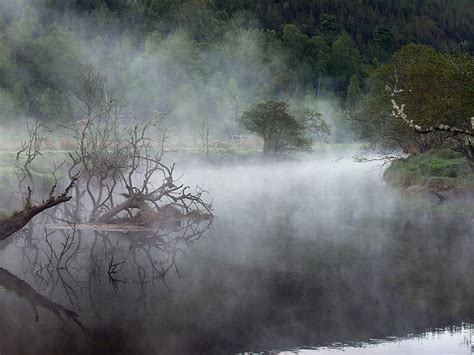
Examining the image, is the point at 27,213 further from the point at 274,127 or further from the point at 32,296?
the point at 274,127

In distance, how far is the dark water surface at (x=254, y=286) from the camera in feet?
56.7

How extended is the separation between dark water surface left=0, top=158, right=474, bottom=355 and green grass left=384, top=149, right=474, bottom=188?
1001 centimetres

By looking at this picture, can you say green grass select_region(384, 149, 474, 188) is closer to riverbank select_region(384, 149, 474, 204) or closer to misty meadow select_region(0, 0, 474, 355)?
riverbank select_region(384, 149, 474, 204)

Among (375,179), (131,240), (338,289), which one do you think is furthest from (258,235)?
(375,179)

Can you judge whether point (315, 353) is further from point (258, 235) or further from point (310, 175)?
point (310, 175)

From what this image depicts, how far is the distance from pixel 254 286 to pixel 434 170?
32.4 meters

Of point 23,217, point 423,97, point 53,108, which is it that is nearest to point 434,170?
point 423,97

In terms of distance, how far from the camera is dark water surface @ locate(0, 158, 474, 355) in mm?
17297

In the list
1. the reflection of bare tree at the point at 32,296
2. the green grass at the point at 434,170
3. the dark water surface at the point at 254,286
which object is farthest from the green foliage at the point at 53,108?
the reflection of bare tree at the point at 32,296

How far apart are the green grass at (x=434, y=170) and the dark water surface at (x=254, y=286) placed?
10.0 meters

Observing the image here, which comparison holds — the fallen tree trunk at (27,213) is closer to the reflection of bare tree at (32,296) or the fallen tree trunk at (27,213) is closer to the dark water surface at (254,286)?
the dark water surface at (254,286)

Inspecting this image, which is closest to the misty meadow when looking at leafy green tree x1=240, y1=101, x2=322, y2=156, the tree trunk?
the tree trunk

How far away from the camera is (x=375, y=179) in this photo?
67938 millimetres

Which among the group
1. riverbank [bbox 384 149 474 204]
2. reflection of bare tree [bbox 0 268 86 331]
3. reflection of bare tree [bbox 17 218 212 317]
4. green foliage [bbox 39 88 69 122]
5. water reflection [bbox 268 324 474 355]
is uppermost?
green foliage [bbox 39 88 69 122]
